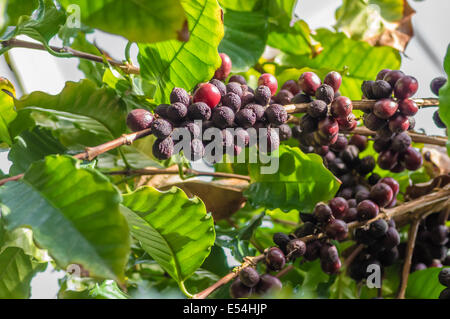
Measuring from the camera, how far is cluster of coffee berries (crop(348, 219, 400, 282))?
612 mm

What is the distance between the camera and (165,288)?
751 mm

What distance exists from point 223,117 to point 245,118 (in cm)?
3

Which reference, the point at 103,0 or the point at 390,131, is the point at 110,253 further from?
the point at 390,131

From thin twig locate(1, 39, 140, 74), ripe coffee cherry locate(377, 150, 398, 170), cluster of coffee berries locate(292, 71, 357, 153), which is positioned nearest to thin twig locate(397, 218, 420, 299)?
ripe coffee cherry locate(377, 150, 398, 170)

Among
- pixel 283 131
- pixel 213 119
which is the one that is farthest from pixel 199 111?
pixel 283 131

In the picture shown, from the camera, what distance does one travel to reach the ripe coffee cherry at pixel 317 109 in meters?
0.53

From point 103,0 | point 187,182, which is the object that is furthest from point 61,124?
point 103,0

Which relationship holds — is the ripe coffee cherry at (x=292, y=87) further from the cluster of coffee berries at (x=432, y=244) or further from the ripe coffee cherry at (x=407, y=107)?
the cluster of coffee berries at (x=432, y=244)

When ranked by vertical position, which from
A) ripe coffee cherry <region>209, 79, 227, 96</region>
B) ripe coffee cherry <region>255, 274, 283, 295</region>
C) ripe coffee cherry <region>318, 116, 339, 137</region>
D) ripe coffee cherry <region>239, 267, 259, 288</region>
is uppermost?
ripe coffee cherry <region>209, 79, 227, 96</region>

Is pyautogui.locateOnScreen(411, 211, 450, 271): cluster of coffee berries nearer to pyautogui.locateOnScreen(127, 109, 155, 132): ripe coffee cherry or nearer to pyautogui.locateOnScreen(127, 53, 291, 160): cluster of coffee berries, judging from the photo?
pyautogui.locateOnScreen(127, 53, 291, 160): cluster of coffee berries

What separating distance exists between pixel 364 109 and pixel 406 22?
0.35 meters

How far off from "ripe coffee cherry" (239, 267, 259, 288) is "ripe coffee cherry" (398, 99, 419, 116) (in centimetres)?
25

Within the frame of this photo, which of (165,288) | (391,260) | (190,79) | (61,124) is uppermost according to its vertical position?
(190,79)

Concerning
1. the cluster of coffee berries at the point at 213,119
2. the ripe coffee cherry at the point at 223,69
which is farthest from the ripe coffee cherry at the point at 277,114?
the ripe coffee cherry at the point at 223,69
